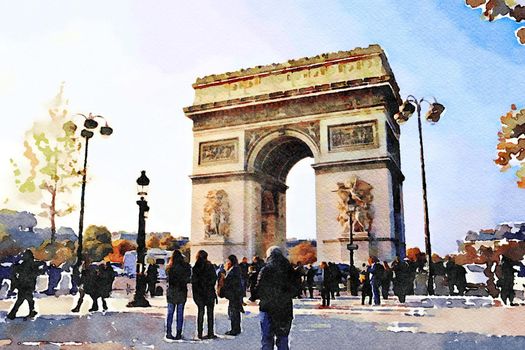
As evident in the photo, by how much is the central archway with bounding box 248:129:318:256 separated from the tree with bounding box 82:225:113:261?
126ft

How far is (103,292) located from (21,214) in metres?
56.1

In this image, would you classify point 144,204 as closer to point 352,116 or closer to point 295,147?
point 352,116

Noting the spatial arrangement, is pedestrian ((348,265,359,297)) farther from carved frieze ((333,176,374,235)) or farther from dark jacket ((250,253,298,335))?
dark jacket ((250,253,298,335))

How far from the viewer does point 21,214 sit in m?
63.1

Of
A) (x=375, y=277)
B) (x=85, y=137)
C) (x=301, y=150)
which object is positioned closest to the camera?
(x=375, y=277)

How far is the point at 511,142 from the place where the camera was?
4.08 meters

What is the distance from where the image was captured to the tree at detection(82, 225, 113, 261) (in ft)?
199

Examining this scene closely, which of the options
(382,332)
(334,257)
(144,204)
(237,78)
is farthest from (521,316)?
(237,78)

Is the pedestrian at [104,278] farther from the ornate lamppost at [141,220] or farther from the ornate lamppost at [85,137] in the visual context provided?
the ornate lamppost at [85,137]

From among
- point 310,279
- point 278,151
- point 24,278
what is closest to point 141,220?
point 24,278

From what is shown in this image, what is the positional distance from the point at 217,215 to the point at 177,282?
1541cm

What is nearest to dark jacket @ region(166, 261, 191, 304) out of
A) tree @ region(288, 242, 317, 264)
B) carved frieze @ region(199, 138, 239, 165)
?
carved frieze @ region(199, 138, 239, 165)

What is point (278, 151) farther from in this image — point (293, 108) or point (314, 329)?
point (314, 329)

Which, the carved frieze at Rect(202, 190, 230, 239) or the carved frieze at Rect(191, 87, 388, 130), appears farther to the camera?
the carved frieze at Rect(202, 190, 230, 239)
